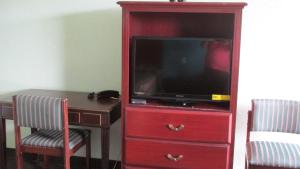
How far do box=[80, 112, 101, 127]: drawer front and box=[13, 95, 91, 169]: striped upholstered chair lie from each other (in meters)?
0.14

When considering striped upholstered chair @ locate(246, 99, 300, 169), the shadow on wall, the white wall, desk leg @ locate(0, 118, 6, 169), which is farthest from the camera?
the shadow on wall

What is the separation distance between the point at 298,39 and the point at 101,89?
1726 millimetres

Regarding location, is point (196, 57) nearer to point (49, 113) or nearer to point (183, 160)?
point (183, 160)

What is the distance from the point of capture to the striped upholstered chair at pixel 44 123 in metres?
2.30

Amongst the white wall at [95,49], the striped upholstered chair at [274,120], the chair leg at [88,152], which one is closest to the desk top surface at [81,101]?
the white wall at [95,49]

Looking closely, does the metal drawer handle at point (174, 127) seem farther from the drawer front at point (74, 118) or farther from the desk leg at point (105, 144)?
the drawer front at point (74, 118)

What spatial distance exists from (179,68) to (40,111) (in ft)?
3.47

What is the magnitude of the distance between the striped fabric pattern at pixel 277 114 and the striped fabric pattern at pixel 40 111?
1.41m

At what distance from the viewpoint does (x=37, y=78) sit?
3113mm

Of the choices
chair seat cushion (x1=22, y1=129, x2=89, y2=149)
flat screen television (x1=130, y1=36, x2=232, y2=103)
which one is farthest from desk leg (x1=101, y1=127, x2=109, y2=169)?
flat screen television (x1=130, y1=36, x2=232, y2=103)

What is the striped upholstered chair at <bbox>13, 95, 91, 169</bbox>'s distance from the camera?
7.55 ft

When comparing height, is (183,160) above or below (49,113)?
below

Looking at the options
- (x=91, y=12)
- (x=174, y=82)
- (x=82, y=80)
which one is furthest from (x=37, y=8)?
(x=174, y=82)

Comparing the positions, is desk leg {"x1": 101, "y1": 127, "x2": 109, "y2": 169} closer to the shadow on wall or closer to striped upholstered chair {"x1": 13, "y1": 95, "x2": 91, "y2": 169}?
striped upholstered chair {"x1": 13, "y1": 95, "x2": 91, "y2": 169}
